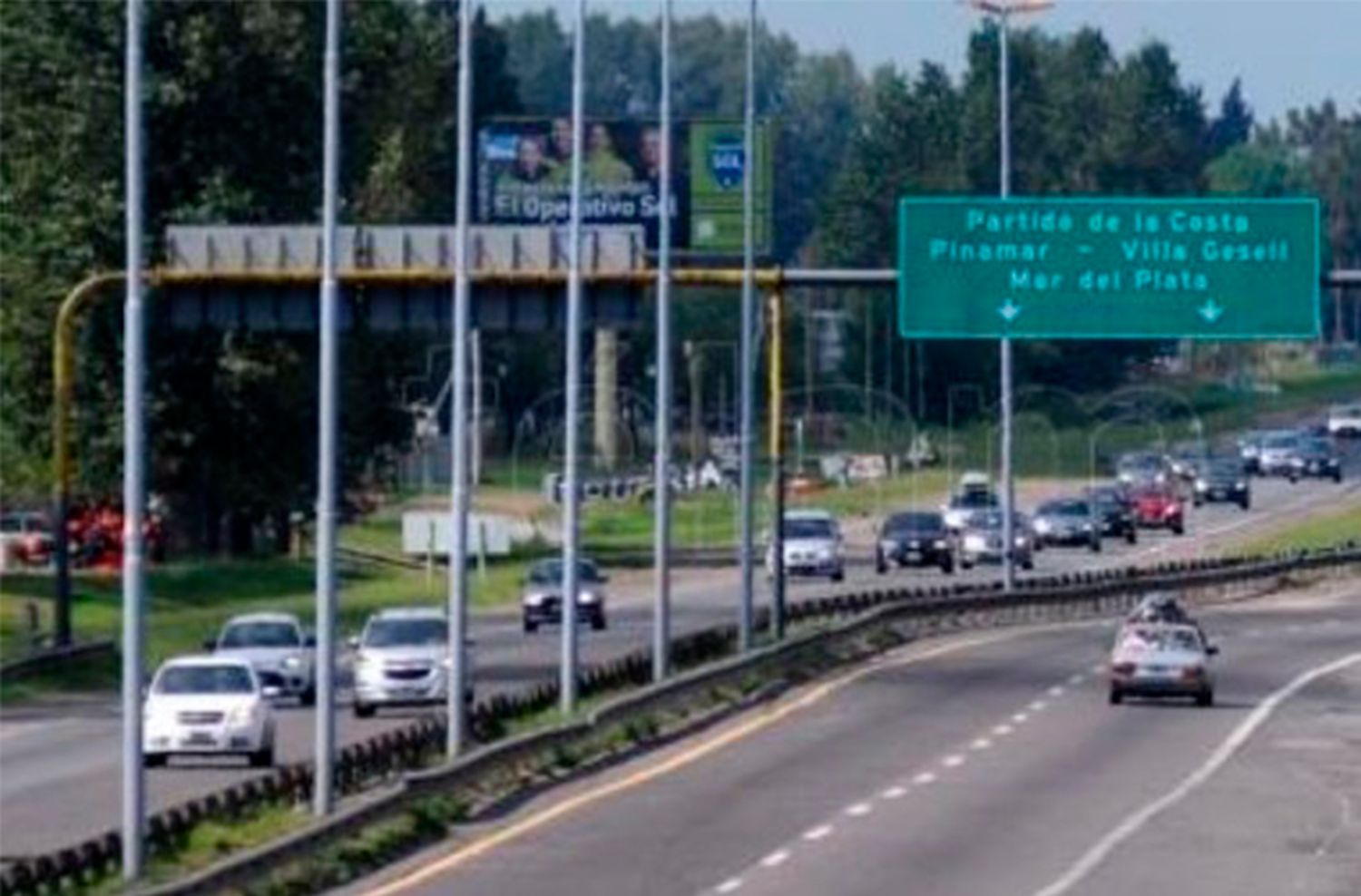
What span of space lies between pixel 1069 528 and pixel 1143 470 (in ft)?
97.5

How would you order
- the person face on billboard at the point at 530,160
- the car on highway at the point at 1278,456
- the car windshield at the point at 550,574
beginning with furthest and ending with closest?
the car on highway at the point at 1278,456
the car windshield at the point at 550,574
the person face on billboard at the point at 530,160

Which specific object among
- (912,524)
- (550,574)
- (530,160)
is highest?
(530,160)

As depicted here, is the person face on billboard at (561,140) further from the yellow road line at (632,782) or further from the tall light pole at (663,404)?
the tall light pole at (663,404)

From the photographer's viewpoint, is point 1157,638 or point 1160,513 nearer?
point 1157,638

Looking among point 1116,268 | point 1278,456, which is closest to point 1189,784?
point 1116,268

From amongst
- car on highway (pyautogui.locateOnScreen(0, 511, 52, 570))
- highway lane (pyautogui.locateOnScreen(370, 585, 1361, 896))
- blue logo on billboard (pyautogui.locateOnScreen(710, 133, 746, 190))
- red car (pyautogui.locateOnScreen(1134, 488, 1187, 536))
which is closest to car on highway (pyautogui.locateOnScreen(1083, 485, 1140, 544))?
red car (pyautogui.locateOnScreen(1134, 488, 1187, 536))

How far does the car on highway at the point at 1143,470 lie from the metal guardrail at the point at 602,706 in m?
29.6

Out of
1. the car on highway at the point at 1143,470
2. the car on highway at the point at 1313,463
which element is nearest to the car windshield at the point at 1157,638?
the car on highway at the point at 1143,470

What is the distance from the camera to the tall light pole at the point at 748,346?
237 ft

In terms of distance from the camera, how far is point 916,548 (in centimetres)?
11325

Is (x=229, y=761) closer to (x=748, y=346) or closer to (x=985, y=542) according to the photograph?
(x=748, y=346)

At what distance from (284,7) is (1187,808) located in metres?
62.4

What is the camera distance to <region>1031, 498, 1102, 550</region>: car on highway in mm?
125188

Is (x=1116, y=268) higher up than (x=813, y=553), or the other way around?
(x=1116, y=268)
